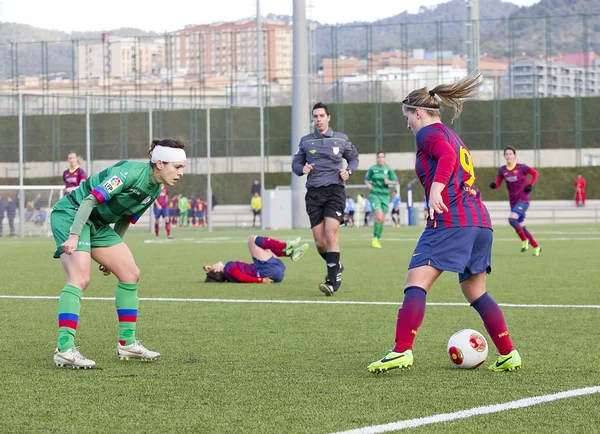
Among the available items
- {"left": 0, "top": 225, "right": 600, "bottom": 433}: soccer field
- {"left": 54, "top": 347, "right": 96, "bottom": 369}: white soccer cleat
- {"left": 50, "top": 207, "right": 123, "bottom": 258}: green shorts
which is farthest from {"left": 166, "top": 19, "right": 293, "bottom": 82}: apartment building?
{"left": 54, "top": 347, "right": 96, "bottom": 369}: white soccer cleat

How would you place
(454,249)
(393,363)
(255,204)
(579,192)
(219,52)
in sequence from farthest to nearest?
(219,52) → (579,192) → (255,204) → (454,249) → (393,363)

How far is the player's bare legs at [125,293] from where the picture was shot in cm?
707

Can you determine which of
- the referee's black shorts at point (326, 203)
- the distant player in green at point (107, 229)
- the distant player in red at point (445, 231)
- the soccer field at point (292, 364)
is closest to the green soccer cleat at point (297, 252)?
the soccer field at point (292, 364)

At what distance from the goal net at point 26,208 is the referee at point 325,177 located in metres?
18.0

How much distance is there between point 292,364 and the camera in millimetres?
6832

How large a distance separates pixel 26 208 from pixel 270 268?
60.8 ft

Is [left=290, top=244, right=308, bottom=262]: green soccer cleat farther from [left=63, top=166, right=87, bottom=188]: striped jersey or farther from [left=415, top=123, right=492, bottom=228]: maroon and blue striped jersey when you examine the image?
[left=63, top=166, right=87, bottom=188]: striped jersey

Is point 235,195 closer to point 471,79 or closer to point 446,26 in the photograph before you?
point 446,26

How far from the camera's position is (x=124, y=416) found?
514 centimetres

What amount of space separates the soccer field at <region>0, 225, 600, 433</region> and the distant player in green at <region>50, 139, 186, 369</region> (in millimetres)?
217

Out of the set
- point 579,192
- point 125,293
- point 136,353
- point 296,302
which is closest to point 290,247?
point 296,302

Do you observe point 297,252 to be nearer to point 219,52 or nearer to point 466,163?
point 466,163

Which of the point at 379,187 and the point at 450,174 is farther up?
the point at 450,174

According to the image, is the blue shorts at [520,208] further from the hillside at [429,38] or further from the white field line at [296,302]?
the hillside at [429,38]
